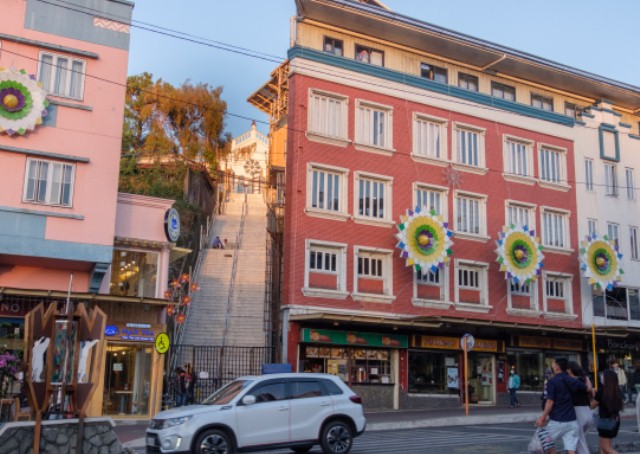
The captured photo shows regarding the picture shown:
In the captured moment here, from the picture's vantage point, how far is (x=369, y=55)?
33656mm

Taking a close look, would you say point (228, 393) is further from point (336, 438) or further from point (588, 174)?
point (588, 174)

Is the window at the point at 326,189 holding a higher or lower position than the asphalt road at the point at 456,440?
higher

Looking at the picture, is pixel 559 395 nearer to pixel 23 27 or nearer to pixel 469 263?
pixel 23 27

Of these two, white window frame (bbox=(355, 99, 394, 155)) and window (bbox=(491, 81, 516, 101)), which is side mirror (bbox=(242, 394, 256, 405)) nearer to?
white window frame (bbox=(355, 99, 394, 155))

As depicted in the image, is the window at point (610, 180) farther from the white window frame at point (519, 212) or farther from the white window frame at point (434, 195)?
the white window frame at point (434, 195)

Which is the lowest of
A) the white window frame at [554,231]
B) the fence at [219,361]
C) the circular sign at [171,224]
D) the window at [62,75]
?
the fence at [219,361]

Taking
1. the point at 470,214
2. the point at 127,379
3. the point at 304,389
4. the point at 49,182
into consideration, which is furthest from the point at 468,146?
the point at 304,389

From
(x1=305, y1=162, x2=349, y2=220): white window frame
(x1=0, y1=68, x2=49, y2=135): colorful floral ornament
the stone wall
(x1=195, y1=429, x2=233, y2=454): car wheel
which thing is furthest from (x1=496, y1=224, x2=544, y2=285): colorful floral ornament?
the stone wall

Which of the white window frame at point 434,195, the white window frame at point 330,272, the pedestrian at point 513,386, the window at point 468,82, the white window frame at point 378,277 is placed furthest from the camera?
the window at point 468,82

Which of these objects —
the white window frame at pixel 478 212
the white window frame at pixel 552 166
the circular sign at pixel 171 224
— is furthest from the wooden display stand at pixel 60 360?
the white window frame at pixel 552 166

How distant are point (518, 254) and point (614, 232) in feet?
29.5

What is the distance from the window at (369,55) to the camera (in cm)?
3338

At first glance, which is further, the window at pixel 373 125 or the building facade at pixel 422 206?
the window at pixel 373 125

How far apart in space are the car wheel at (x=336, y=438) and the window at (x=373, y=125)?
61.2 ft
